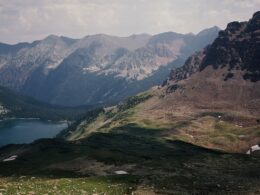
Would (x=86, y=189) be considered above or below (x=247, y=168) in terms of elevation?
above

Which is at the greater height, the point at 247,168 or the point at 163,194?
the point at 163,194

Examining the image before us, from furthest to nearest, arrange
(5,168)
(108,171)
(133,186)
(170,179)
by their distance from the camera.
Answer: (5,168) < (108,171) < (170,179) < (133,186)

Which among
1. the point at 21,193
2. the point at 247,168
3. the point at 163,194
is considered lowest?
the point at 247,168

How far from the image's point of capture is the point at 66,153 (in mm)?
135375

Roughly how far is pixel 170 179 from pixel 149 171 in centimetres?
1582

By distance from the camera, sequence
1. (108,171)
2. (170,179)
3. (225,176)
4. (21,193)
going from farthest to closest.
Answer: (108,171)
(225,176)
(170,179)
(21,193)

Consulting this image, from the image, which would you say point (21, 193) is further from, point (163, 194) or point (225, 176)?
point (225, 176)

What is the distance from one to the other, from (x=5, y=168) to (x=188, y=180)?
4793 centimetres

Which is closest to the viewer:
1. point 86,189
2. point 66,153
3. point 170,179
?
point 86,189

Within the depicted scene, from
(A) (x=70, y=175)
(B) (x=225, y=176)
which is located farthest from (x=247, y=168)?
(A) (x=70, y=175)

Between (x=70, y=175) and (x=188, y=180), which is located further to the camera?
(x=70, y=175)

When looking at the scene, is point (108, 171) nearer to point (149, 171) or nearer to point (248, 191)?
point (149, 171)

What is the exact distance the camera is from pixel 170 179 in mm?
76188

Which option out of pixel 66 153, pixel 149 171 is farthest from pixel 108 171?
pixel 66 153
